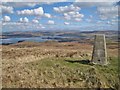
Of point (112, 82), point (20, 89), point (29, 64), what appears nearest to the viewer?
point (20, 89)

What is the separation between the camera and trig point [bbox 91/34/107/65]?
17172 millimetres

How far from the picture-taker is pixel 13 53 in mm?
22156

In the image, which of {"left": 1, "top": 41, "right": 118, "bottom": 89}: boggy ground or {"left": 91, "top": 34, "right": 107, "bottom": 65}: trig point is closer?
{"left": 1, "top": 41, "right": 118, "bottom": 89}: boggy ground

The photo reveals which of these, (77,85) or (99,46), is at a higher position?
(99,46)

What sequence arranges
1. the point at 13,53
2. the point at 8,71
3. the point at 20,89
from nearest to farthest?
the point at 20,89 < the point at 8,71 < the point at 13,53

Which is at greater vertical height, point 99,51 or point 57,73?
point 99,51

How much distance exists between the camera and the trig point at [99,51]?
1717 centimetres

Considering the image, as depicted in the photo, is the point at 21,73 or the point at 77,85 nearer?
the point at 77,85

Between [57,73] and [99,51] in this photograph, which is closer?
[57,73]

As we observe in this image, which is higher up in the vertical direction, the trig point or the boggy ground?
the trig point

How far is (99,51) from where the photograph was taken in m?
17.2

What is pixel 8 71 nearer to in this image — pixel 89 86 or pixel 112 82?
pixel 89 86

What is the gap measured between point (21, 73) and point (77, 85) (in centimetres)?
351

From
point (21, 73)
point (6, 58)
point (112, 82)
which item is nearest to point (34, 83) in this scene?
point (21, 73)
